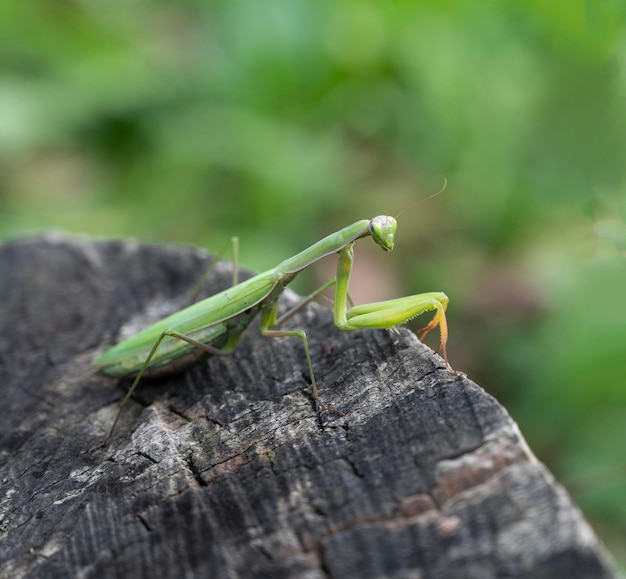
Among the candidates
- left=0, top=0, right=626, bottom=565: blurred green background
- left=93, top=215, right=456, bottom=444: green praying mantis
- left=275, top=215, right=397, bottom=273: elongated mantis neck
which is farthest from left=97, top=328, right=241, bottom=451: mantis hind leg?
left=0, top=0, right=626, bottom=565: blurred green background

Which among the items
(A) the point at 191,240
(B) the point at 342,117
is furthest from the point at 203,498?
(B) the point at 342,117

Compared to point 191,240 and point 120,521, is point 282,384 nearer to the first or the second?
point 120,521

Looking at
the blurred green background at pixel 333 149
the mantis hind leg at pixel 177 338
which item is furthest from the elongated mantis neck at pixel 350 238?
the blurred green background at pixel 333 149

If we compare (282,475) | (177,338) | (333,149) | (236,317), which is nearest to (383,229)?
(236,317)

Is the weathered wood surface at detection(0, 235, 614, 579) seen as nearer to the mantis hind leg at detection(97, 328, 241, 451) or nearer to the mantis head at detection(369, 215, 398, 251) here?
the mantis hind leg at detection(97, 328, 241, 451)

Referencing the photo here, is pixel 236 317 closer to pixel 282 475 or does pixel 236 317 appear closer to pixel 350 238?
pixel 350 238

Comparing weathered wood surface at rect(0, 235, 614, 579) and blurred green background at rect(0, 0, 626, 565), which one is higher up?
blurred green background at rect(0, 0, 626, 565)
